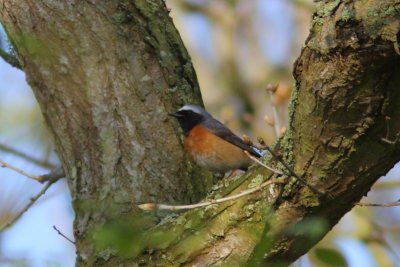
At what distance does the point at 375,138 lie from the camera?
2.82m

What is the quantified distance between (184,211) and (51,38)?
1460 millimetres

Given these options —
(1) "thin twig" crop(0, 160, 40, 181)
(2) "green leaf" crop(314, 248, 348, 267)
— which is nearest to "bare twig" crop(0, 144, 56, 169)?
(1) "thin twig" crop(0, 160, 40, 181)

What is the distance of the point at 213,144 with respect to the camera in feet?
19.4

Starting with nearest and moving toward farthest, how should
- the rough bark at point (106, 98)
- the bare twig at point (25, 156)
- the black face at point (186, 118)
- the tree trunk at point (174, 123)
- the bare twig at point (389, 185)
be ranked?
1. the tree trunk at point (174, 123)
2. the rough bark at point (106, 98)
3. the black face at point (186, 118)
4. the bare twig at point (25, 156)
5. the bare twig at point (389, 185)

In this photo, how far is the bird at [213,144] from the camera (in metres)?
4.81

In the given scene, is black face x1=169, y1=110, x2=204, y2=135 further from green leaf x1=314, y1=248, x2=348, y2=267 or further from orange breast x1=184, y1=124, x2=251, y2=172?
green leaf x1=314, y1=248, x2=348, y2=267

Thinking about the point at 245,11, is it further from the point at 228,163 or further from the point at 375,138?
the point at 375,138

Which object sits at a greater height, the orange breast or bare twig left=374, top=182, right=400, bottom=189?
the orange breast

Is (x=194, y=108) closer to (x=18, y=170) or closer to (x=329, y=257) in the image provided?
(x=18, y=170)

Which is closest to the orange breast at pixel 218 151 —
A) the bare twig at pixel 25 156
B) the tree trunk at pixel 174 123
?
the tree trunk at pixel 174 123

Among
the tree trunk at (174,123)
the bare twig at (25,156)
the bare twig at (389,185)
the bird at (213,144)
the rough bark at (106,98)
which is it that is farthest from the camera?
the bare twig at (389,185)

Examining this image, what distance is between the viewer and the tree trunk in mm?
2652

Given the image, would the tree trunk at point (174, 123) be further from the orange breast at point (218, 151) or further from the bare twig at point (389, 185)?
the bare twig at point (389, 185)

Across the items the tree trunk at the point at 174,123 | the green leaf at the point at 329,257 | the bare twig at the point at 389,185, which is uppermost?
the tree trunk at the point at 174,123
